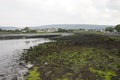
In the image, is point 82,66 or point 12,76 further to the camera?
point 82,66

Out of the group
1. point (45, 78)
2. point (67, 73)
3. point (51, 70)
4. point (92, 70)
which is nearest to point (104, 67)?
point (92, 70)

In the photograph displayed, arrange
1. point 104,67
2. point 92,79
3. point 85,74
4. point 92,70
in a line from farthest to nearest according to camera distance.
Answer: point 104,67
point 92,70
point 85,74
point 92,79

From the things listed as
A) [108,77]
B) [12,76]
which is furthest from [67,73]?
[12,76]

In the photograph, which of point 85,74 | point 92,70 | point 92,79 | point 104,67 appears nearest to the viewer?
point 92,79

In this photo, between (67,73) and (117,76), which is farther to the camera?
(67,73)

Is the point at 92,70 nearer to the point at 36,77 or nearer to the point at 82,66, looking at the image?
the point at 82,66

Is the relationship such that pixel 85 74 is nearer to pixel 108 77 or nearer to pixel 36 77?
pixel 108 77

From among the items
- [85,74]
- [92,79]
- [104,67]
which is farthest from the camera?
[104,67]

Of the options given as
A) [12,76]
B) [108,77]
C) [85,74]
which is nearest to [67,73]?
[85,74]
